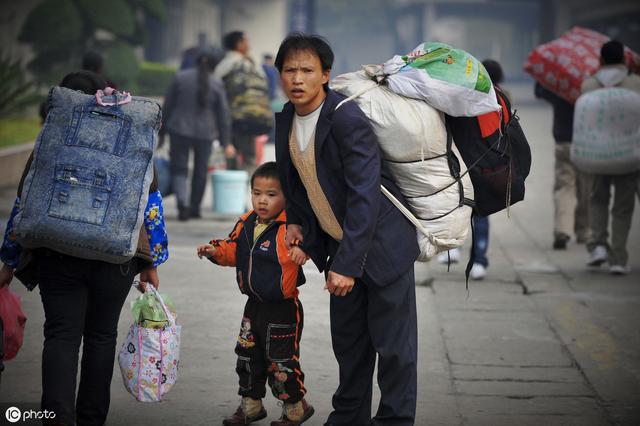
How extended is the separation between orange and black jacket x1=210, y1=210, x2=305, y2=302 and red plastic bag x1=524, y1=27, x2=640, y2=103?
17.5 ft

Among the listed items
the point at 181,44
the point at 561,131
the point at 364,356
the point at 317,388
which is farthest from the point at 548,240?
the point at 181,44

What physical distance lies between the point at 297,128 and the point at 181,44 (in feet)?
125

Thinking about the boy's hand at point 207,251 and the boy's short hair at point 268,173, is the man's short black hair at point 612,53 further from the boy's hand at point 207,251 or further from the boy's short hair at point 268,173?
the boy's hand at point 207,251

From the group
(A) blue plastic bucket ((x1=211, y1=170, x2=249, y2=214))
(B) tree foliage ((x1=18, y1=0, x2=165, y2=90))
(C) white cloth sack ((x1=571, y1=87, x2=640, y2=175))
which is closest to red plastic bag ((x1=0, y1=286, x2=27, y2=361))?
(C) white cloth sack ((x1=571, y1=87, x2=640, y2=175))

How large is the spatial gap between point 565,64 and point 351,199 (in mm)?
5917

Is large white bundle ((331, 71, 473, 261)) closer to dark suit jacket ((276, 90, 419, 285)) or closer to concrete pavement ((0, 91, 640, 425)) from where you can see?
dark suit jacket ((276, 90, 419, 285))

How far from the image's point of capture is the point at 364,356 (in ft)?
14.9

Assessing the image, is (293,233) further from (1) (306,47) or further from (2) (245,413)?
(2) (245,413)

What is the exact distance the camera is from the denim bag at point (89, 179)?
13.7 ft

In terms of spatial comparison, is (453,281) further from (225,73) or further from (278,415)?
(225,73)

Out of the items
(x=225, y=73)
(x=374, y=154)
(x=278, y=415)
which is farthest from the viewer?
(x=225, y=73)

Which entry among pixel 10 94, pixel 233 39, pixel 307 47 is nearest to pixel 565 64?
pixel 233 39

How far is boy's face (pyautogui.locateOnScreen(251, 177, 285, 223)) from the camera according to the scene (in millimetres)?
4777

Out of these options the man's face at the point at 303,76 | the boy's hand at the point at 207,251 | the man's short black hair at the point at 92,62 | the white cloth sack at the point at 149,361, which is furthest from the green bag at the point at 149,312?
the man's short black hair at the point at 92,62
